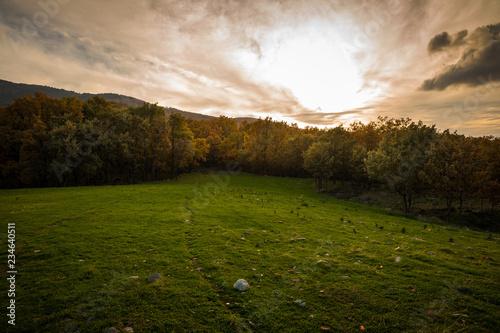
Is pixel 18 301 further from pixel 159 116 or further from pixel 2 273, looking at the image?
pixel 159 116

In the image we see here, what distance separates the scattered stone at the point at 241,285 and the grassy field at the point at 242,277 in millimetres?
187

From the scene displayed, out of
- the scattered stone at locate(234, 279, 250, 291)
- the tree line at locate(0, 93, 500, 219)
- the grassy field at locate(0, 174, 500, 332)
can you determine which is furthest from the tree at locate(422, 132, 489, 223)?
the scattered stone at locate(234, 279, 250, 291)

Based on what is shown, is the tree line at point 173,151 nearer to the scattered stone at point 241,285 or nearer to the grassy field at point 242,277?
the grassy field at point 242,277

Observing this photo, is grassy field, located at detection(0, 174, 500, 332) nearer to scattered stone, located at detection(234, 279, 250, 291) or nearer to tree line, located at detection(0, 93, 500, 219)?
scattered stone, located at detection(234, 279, 250, 291)

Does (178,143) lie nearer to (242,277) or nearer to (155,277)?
(155,277)

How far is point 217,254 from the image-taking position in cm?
965

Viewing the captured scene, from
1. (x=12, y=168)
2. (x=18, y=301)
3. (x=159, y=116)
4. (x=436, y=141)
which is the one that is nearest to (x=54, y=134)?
(x=12, y=168)

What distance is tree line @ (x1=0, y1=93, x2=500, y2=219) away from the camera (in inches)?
1233

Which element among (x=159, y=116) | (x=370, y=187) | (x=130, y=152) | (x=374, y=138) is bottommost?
(x=370, y=187)

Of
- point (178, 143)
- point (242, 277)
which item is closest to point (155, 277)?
point (242, 277)

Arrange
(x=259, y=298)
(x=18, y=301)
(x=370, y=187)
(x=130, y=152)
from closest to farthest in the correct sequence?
1. (x=18, y=301)
2. (x=259, y=298)
3. (x=130, y=152)
4. (x=370, y=187)

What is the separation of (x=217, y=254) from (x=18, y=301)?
648 cm

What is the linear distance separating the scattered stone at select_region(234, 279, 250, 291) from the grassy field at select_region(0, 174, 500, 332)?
0.61ft

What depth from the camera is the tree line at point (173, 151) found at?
31.3 metres
